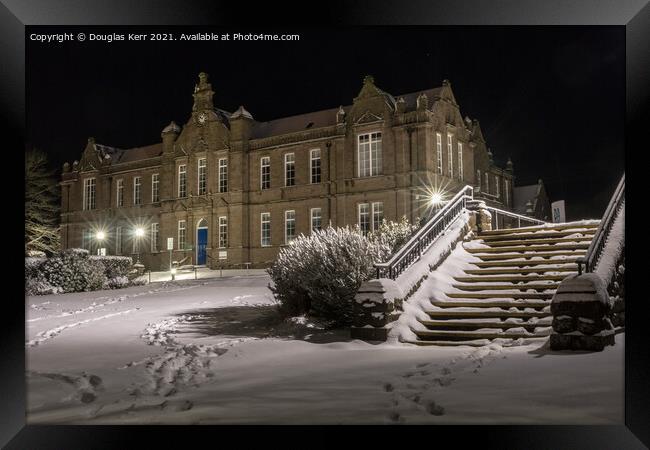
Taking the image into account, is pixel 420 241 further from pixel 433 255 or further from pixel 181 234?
pixel 181 234

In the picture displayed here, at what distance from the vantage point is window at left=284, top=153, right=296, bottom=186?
2408 cm

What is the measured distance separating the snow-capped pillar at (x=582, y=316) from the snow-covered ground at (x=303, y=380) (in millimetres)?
207

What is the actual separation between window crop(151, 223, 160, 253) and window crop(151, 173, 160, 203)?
1.35 metres

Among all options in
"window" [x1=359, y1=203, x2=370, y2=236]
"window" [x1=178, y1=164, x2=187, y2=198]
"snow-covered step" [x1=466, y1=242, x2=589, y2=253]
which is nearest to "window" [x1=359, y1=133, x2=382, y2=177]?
"window" [x1=359, y1=203, x2=370, y2=236]

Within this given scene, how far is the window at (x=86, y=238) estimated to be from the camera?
21.2 m

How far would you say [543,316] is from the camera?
8547 millimetres

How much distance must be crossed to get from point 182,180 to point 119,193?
2.86 meters

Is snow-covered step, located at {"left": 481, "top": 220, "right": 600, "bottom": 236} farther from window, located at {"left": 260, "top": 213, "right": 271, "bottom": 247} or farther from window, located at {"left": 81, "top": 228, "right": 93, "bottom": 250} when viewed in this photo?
window, located at {"left": 81, "top": 228, "right": 93, "bottom": 250}
